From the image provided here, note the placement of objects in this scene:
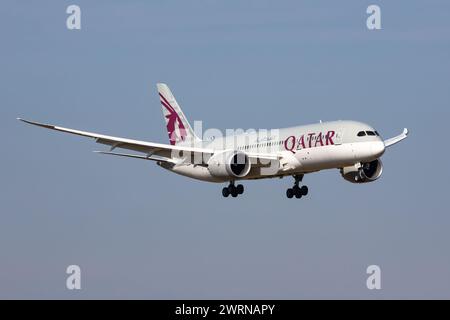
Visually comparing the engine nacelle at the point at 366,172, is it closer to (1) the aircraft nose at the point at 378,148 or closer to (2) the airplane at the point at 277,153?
(2) the airplane at the point at 277,153

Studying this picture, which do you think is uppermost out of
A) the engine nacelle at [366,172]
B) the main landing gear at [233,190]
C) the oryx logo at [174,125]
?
the oryx logo at [174,125]

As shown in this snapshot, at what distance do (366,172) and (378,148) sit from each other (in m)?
6.06

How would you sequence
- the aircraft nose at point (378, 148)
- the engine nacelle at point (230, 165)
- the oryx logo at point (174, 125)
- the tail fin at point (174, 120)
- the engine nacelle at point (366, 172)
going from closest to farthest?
the aircraft nose at point (378, 148)
the engine nacelle at point (230, 165)
the engine nacelle at point (366, 172)
the tail fin at point (174, 120)
the oryx logo at point (174, 125)

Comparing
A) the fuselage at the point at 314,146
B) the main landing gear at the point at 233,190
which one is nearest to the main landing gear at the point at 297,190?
the fuselage at the point at 314,146

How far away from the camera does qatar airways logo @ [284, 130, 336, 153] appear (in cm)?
8219

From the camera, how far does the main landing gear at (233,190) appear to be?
8744 cm

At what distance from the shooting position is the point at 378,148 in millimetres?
80875

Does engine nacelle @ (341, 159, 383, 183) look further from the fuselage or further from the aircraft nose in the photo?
the aircraft nose

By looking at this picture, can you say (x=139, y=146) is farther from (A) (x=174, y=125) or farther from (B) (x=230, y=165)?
(A) (x=174, y=125)

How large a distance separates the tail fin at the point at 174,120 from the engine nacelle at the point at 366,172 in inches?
565

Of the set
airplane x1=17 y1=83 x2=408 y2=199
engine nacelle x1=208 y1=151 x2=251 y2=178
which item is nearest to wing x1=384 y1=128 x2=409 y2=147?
airplane x1=17 y1=83 x2=408 y2=199

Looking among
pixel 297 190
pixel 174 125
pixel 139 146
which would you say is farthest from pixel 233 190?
pixel 174 125

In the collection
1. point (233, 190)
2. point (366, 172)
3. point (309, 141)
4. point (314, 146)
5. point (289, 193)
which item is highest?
point (309, 141)

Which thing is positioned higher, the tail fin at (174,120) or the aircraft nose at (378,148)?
the tail fin at (174,120)
